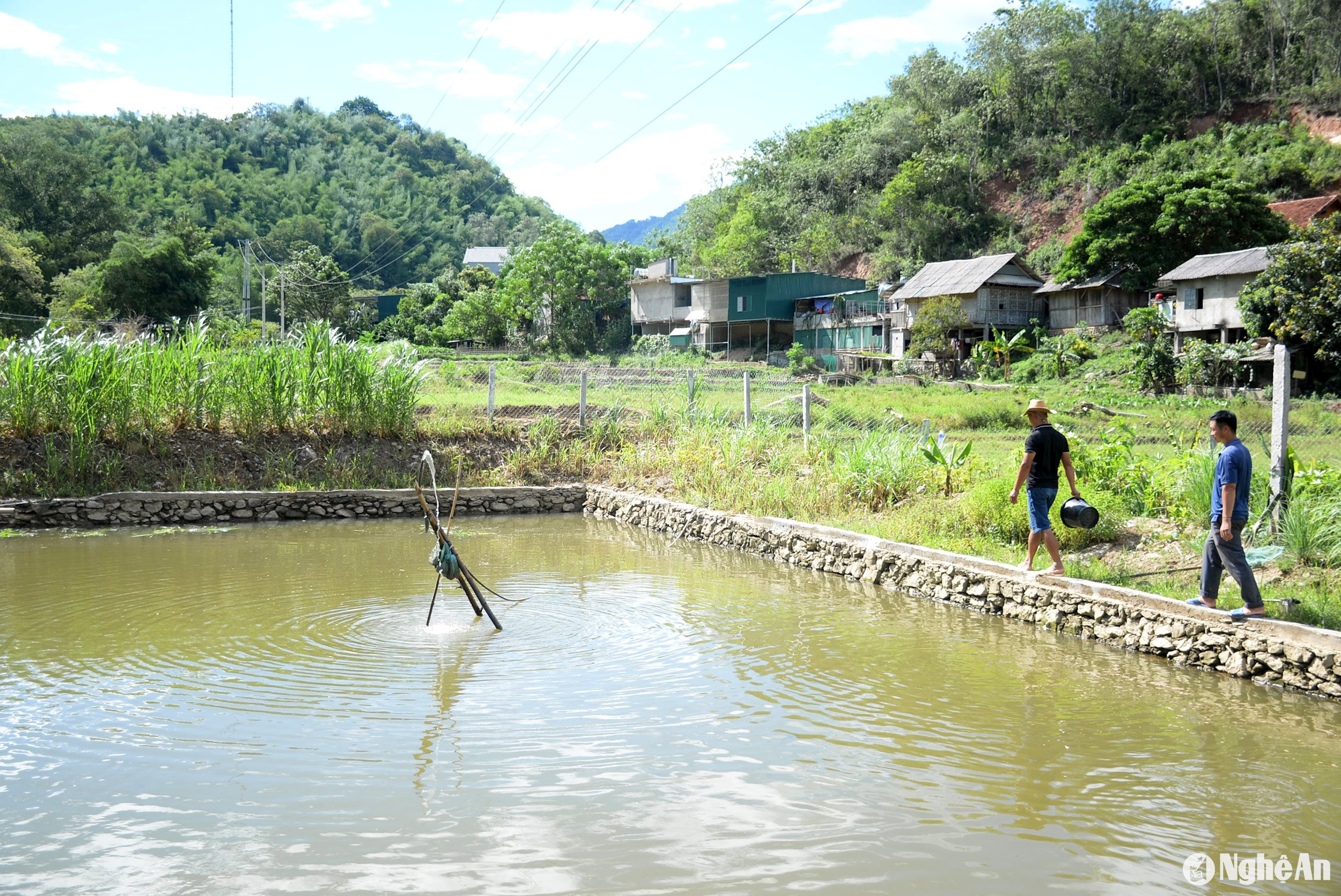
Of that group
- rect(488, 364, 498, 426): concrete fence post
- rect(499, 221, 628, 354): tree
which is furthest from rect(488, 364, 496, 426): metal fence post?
rect(499, 221, 628, 354): tree

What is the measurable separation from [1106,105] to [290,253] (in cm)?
6115

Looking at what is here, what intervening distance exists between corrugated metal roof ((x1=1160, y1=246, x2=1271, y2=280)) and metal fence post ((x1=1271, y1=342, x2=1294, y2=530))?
2866 cm

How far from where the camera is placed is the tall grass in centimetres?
1430

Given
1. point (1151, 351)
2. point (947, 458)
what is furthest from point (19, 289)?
point (1151, 351)

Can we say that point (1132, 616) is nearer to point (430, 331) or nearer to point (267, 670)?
point (267, 670)

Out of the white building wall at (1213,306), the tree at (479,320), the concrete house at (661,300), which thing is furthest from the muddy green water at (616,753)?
the tree at (479,320)

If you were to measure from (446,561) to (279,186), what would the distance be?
85.0 m

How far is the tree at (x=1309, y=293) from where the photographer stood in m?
26.9

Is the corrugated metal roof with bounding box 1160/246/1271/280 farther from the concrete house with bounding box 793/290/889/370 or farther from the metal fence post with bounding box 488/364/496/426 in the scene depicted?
the metal fence post with bounding box 488/364/496/426

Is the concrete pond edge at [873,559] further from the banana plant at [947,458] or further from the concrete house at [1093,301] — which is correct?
the concrete house at [1093,301]

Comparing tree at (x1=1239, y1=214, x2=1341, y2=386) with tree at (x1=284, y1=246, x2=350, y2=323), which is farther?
tree at (x1=284, y1=246, x2=350, y2=323)

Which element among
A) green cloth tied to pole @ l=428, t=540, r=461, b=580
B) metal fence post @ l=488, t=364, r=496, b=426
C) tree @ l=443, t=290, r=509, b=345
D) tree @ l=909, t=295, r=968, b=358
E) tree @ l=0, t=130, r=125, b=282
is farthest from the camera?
tree @ l=443, t=290, r=509, b=345

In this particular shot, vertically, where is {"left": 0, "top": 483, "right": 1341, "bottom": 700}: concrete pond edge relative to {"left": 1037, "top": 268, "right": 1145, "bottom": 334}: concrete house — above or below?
below

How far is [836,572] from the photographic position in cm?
1083
